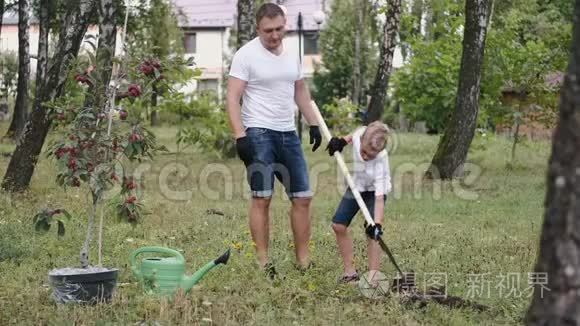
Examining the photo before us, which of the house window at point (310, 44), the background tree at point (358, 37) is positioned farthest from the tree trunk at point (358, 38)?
the house window at point (310, 44)

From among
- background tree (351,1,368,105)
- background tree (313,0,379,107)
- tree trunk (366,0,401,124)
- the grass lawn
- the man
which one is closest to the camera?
the grass lawn

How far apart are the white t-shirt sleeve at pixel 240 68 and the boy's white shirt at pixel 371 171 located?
0.86 m

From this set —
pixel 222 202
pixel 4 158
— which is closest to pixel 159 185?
pixel 222 202

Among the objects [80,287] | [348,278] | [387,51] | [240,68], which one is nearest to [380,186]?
[348,278]

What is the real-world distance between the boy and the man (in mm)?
383

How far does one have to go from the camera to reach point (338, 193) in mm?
13320

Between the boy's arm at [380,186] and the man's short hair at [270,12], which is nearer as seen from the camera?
the boy's arm at [380,186]

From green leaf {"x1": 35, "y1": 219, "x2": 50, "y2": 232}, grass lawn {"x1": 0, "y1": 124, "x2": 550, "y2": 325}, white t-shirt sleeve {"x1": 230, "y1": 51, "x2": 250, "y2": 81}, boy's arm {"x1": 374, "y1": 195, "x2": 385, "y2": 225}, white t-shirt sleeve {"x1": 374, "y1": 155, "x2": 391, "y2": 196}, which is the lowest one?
grass lawn {"x1": 0, "y1": 124, "x2": 550, "y2": 325}

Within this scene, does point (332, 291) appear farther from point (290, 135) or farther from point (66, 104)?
point (66, 104)

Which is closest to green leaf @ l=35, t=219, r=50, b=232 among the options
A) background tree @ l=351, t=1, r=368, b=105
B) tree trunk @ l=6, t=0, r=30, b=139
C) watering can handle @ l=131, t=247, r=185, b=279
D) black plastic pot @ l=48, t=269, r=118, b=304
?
black plastic pot @ l=48, t=269, r=118, b=304

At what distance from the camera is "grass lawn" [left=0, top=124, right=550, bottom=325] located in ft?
18.1

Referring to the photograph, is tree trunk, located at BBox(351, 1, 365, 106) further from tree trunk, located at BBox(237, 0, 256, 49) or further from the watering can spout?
the watering can spout

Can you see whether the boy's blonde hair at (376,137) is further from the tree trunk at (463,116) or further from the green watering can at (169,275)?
the tree trunk at (463,116)

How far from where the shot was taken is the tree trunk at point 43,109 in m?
11.4
